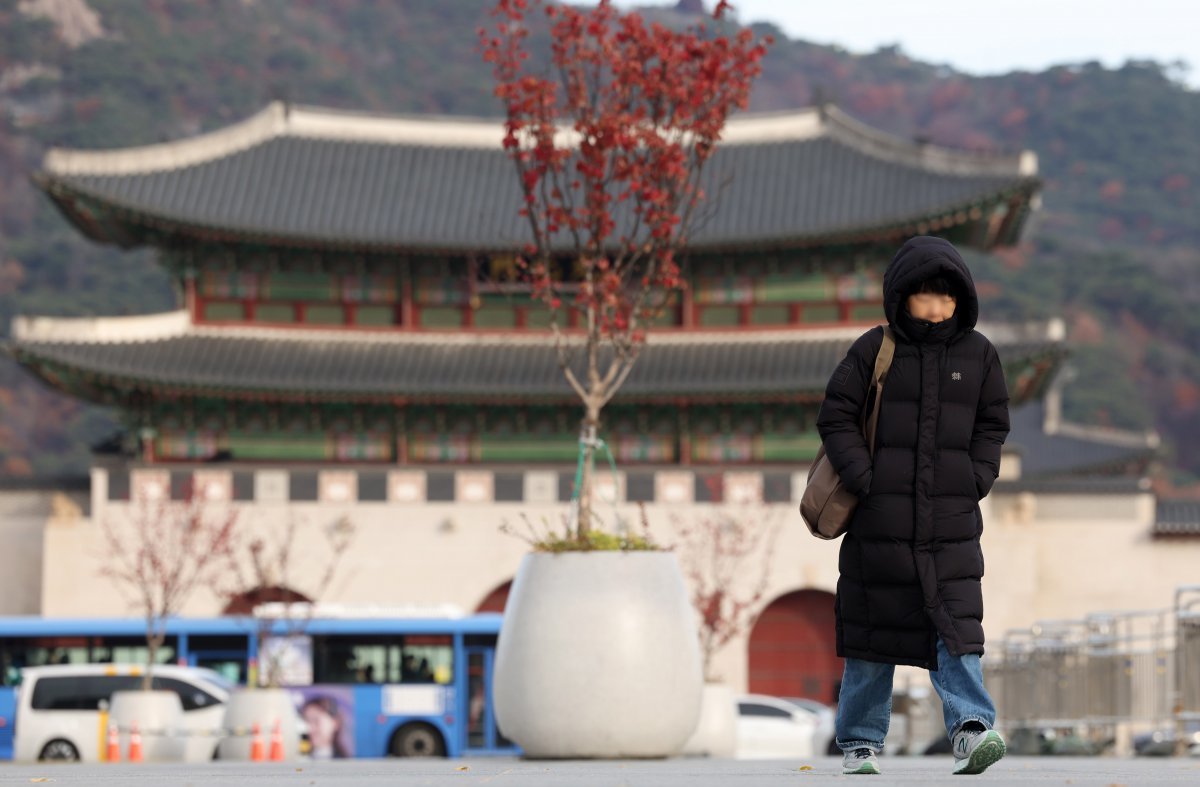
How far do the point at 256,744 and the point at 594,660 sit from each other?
8146mm

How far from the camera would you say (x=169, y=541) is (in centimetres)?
3325

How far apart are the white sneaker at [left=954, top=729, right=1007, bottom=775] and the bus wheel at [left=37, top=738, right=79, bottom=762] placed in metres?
18.0

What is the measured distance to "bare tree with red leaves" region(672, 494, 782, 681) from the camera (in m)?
33.2

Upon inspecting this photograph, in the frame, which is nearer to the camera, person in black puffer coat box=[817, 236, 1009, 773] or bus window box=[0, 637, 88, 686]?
person in black puffer coat box=[817, 236, 1009, 773]

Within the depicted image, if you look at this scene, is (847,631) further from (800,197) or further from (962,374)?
(800,197)

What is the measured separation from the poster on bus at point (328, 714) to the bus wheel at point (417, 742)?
0.61 metres

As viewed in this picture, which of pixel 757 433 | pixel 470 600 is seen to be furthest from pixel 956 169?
pixel 470 600

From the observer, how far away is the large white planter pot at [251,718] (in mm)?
20766

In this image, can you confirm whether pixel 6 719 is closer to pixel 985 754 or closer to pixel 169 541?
pixel 169 541

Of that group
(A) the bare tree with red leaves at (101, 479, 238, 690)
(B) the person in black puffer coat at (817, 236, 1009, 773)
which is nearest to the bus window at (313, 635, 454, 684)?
(A) the bare tree with red leaves at (101, 479, 238, 690)

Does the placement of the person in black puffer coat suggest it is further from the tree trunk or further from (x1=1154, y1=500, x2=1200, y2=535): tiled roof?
(x1=1154, y1=500, x2=1200, y2=535): tiled roof

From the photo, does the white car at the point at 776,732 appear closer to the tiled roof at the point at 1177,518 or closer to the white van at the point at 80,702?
the white van at the point at 80,702

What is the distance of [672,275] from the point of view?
16.0 meters

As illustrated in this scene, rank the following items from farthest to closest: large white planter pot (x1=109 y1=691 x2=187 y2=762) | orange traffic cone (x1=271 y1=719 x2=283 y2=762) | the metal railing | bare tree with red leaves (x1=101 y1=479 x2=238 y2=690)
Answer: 1. bare tree with red leaves (x1=101 y1=479 x2=238 y2=690)
2. large white planter pot (x1=109 y1=691 x2=187 y2=762)
3. orange traffic cone (x1=271 y1=719 x2=283 y2=762)
4. the metal railing
